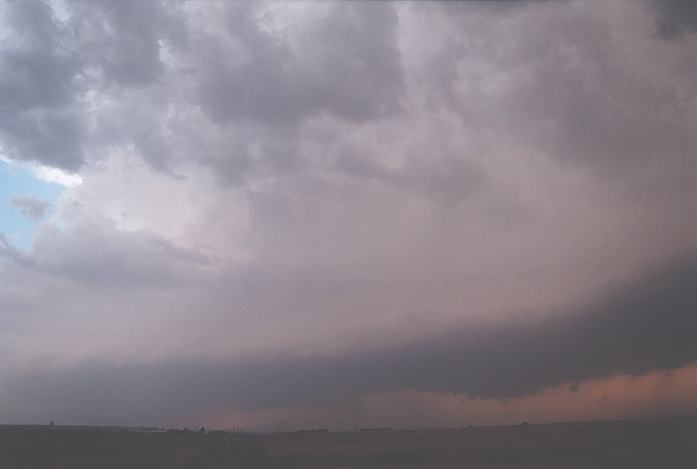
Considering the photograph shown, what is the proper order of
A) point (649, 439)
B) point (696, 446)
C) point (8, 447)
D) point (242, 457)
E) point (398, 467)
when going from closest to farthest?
1. point (242, 457)
2. point (398, 467)
3. point (696, 446)
4. point (8, 447)
5. point (649, 439)

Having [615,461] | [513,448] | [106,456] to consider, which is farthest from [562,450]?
[106,456]

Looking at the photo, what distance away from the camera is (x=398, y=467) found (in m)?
52.4

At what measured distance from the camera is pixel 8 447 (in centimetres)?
6888

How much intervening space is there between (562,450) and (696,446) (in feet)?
46.4

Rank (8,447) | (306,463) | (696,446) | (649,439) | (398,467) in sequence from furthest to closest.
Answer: (649,439) → (8,447) → (696,446) → (306,463) → (398,467)

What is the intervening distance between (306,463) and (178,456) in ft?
53.4

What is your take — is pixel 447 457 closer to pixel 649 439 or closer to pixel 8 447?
pixel 649 439

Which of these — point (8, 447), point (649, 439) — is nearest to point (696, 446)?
point (649, 439)

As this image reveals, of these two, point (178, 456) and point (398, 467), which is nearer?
point (398, 467)

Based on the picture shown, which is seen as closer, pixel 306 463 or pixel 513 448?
pixel 306 463

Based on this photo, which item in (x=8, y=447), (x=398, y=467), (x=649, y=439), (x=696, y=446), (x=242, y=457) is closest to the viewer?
(x=242, y=457)

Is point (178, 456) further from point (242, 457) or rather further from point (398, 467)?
point (398, 467)

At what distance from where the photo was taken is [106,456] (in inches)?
2714

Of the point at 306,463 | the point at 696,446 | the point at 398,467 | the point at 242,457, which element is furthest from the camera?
the point at 696,446
